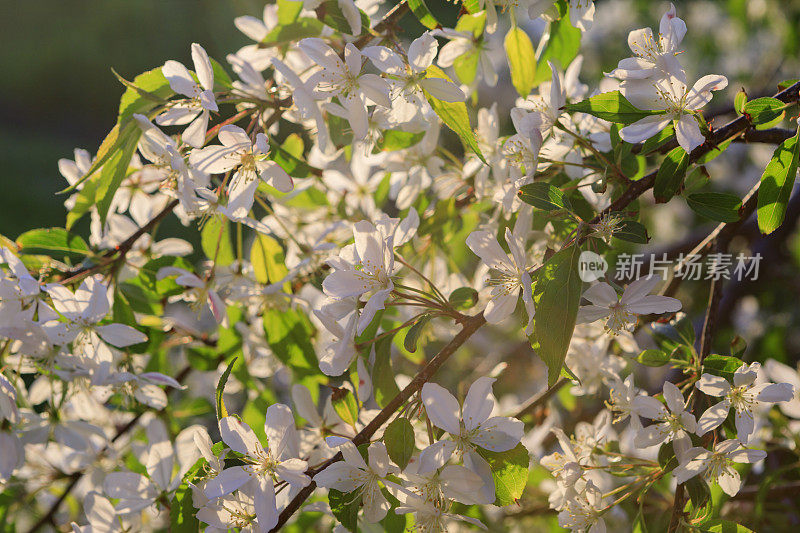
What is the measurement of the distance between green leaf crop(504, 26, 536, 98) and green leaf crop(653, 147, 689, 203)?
0.98 ft

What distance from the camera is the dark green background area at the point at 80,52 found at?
24.8ft

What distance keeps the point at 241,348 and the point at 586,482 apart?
1.96 feet

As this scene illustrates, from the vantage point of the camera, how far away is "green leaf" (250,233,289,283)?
1.02 m

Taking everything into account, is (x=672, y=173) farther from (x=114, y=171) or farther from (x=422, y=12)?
(x=114, y=171)

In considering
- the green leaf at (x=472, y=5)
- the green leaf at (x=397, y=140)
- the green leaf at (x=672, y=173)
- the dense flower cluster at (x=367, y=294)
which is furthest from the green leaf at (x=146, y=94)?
the green leaf at (x=672, y=173)

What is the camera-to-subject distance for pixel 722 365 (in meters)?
0.77

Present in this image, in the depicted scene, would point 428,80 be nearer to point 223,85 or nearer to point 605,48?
point 223,85

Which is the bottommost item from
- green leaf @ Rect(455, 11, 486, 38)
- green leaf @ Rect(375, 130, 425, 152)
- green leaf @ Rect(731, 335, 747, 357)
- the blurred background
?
the blurred background

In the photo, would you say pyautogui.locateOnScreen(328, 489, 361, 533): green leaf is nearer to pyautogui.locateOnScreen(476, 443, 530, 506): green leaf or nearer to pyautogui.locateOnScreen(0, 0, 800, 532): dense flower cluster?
pyautogui.locateOnScreen(0, 0, 800, 532): dense flower cluster

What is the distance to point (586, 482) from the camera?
0.81 metres

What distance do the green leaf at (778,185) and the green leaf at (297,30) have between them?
61 centimetres

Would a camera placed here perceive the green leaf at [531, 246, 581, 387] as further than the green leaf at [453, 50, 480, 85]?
No

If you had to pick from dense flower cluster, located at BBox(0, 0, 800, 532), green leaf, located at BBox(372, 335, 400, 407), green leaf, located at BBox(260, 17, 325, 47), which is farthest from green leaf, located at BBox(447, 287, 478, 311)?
green leaf, located at BBox(260, 17, 325, 47)

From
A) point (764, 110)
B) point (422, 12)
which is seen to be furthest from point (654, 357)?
point (422, 12)
